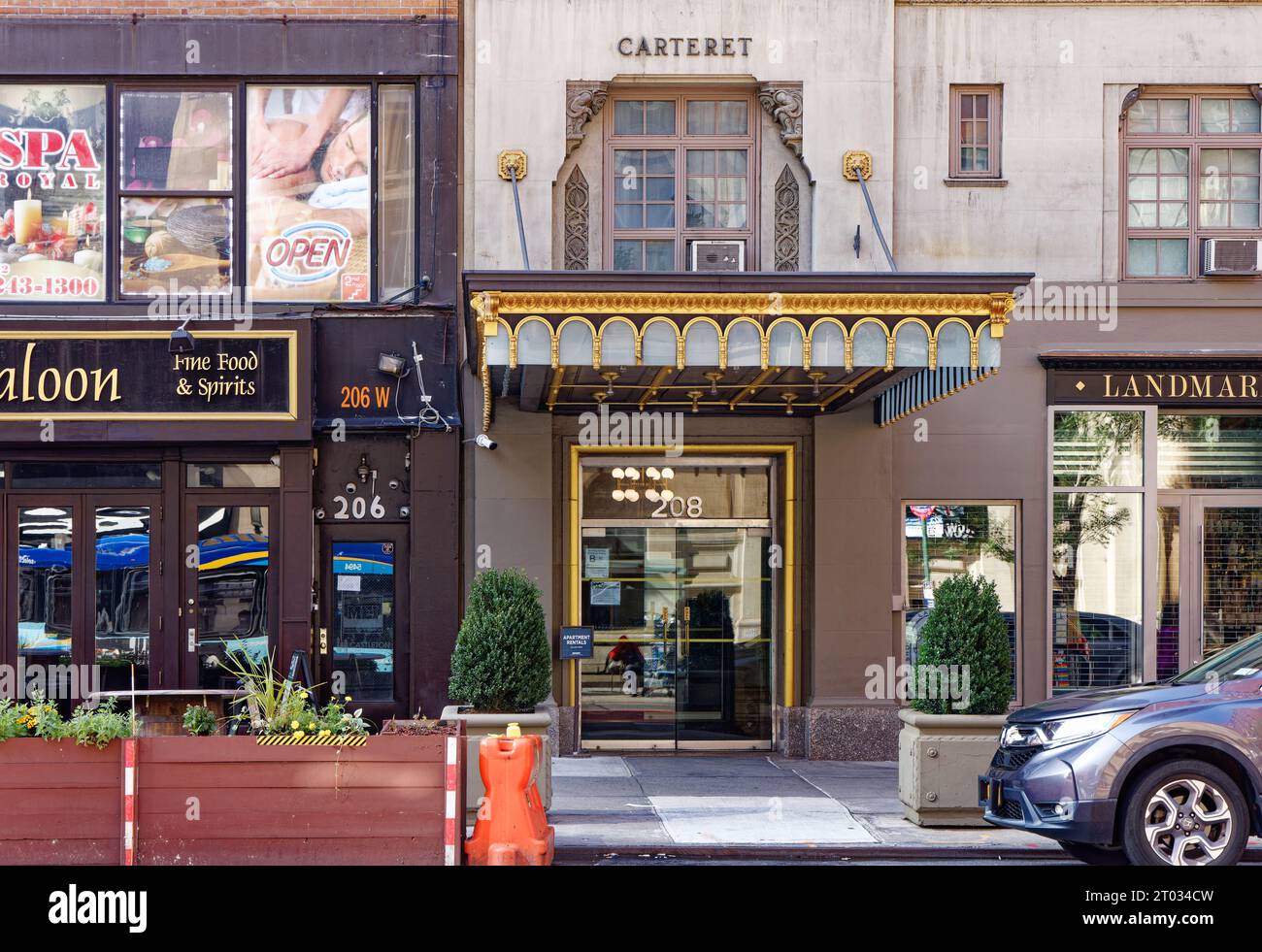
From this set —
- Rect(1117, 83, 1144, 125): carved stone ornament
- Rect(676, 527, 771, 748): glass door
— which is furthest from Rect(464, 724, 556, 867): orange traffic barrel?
Rect(1117, 83, 1144, 125): carved stone ornament

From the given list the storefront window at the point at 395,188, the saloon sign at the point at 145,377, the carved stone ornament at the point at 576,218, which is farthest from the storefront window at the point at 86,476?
the carved stone ornament at the point at 576,218

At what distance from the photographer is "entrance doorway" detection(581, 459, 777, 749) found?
47.2 feet

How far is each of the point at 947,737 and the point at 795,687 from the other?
145 inches

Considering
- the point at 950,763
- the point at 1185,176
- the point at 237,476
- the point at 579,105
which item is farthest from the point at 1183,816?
the point at 237,476

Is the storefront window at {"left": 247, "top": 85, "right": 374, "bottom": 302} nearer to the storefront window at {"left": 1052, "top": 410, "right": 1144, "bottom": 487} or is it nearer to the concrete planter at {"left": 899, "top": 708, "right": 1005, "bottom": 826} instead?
the concrete planter at {"left": 899, "top": 708, "right": 1005, "bottom": 826}

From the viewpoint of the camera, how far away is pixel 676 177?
46.8ft

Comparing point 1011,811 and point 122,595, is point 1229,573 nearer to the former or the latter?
point 1011,811

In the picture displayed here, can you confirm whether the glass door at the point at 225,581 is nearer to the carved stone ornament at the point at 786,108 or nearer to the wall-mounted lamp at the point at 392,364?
the wall-mounted lamp at the point at 392,364

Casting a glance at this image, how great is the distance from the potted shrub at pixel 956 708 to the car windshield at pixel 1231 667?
167cm

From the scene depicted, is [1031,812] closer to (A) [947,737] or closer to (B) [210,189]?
(A) [947,737]

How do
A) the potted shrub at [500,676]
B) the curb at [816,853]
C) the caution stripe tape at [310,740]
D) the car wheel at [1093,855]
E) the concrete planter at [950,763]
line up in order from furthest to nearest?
1. the potted shrub at [500,676]
2. the concrete planter at [950,763]
3. the curb at [816,853]
4. the car wheel at [1093,855]
5. the caution stripe tape at [310,740]

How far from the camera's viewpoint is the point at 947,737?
10.6 meters

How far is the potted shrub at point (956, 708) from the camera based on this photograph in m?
10.6

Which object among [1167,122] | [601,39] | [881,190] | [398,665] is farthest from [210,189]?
[1167,122]
